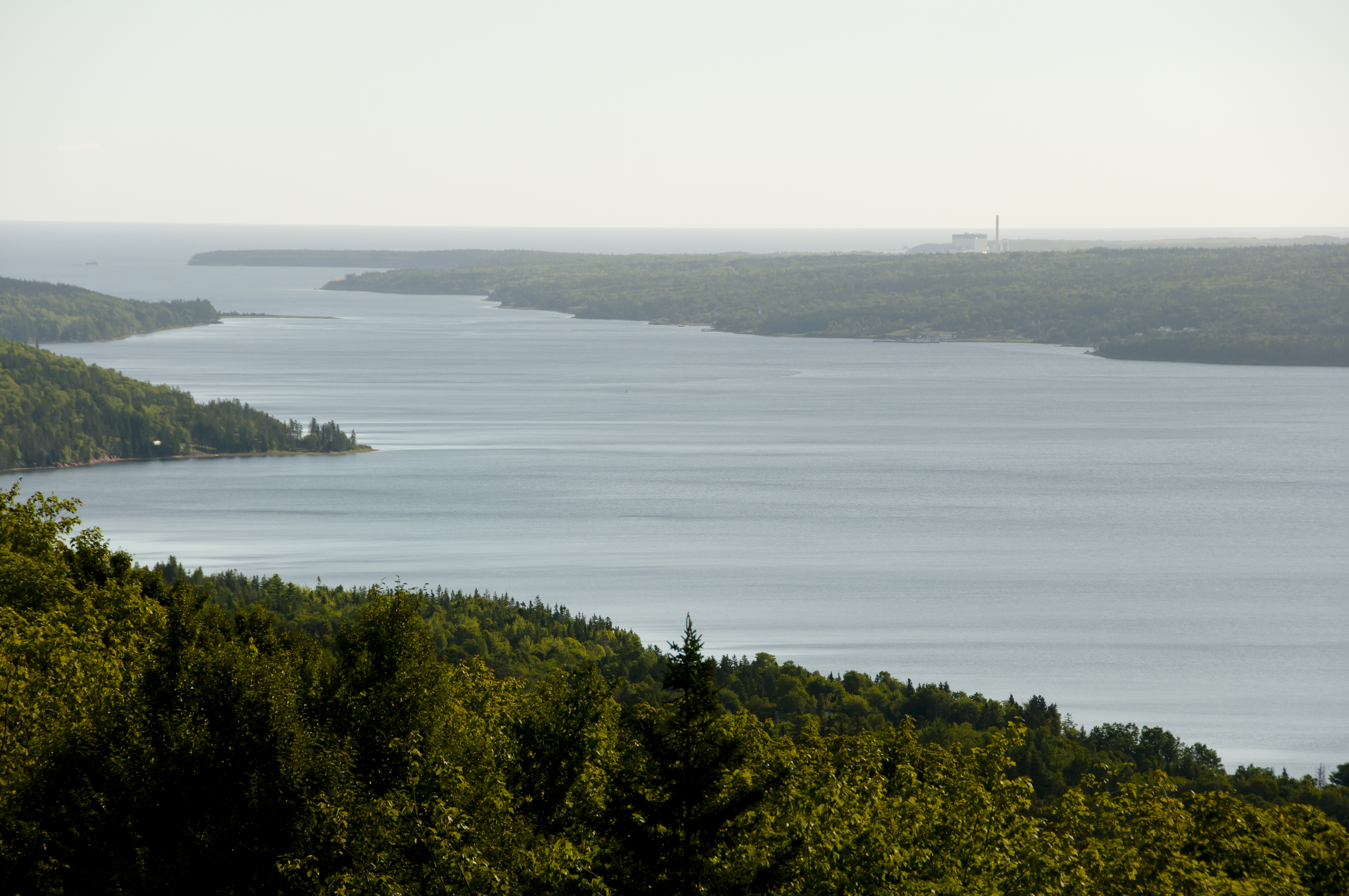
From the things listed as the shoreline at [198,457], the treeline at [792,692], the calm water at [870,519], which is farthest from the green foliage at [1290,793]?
the shoreline at [198,457]

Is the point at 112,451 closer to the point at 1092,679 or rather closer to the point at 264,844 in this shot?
the point at 1092,679

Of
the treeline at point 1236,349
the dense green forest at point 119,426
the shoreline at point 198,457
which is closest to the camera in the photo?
the shoreline at point 198,457

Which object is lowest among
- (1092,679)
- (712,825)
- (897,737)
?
(1092,679)

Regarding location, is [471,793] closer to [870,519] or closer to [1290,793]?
[1290,793]

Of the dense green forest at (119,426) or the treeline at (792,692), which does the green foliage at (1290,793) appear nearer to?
the treeline at (792,692)

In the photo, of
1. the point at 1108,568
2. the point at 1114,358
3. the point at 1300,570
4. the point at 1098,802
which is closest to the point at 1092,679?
the point at 1108,568

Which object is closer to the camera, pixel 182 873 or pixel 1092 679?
pixel 182 873

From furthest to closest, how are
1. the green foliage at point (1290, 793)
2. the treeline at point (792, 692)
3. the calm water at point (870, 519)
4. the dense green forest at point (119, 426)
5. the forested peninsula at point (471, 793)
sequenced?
the dense green forest at point (119, 426), the calm water at point (870, 519), the treeline at point (792, 692), the green foliage at point (1290, 793), the forested peninsula at point (471, 793)
